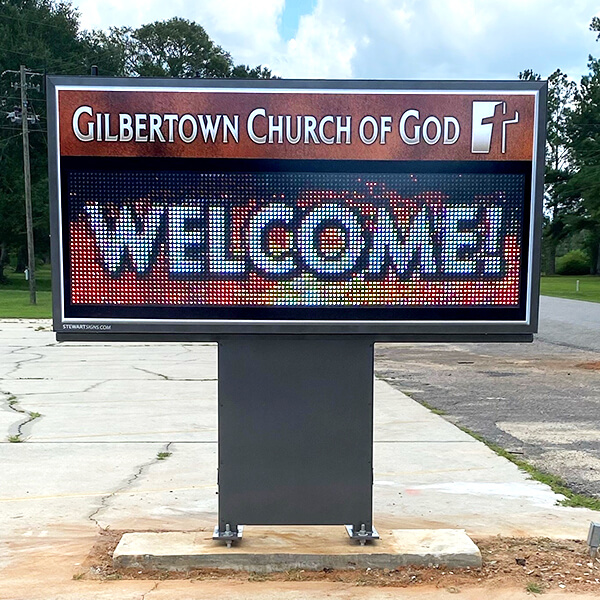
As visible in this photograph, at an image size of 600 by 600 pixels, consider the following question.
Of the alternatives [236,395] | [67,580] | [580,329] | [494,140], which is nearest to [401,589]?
[236,395]

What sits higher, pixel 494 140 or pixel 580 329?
pixel 494 140

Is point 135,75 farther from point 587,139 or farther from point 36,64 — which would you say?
point 587,139

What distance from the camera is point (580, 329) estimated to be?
24906 millimetres

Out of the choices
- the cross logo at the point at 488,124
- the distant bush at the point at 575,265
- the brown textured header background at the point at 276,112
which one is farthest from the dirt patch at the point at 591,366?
the distant bush at the point at 575,265

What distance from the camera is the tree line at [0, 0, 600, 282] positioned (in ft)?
172

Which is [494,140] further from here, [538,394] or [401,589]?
[538,394]

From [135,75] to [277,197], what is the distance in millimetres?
51134

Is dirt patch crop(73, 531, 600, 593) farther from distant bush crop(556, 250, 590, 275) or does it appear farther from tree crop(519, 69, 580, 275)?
distant bush crop(556, 250, 590, 275)

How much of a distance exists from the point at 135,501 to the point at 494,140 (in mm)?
3991

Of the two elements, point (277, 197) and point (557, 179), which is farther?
point (557, 179)

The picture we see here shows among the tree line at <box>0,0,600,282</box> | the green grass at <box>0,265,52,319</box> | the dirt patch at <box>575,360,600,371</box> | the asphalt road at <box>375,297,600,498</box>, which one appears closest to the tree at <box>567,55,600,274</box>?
the tree line at <box>0,0,600,282</box>

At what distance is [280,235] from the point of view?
493 cm

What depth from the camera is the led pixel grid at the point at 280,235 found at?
16.1 ft

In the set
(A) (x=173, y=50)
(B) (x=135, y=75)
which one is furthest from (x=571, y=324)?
(A) (x=173, y=50)
